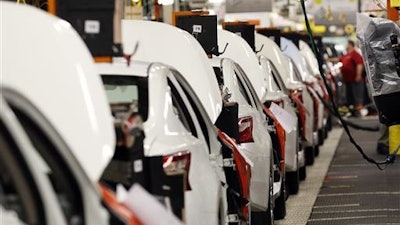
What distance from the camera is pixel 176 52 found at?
771 cm

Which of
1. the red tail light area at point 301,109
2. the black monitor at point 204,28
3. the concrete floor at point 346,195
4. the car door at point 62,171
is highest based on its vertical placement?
the car door at point 62,171

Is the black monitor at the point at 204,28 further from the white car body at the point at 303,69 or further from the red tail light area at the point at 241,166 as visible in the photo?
the white car body at the point at 303,69

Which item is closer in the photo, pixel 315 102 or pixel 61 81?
pixel 61 81

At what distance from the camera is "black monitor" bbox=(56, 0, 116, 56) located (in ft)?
18.0

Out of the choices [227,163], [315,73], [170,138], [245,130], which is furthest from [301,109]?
[170,138]

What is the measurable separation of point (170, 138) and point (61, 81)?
2109mm

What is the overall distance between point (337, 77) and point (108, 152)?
1122 inches

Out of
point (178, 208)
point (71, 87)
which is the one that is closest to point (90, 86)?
point (71, 87)

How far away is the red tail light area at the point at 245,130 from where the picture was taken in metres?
9.40

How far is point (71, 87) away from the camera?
4.32m

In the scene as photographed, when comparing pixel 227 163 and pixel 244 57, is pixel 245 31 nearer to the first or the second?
pixel 244 57

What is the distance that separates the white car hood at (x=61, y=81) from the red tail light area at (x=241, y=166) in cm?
361

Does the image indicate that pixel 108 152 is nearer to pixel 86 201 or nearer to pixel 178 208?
pixel 86 201

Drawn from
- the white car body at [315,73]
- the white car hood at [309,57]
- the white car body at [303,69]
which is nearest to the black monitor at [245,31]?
the white car body at [303,69]
